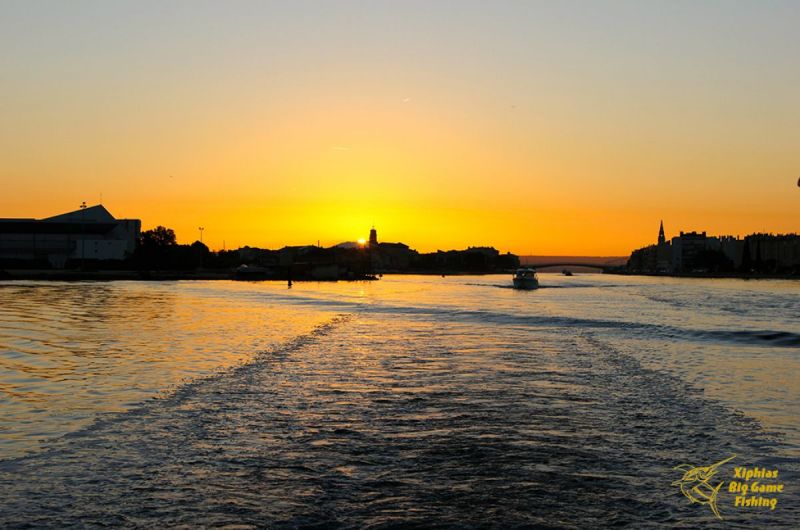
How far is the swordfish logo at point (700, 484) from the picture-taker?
12.7m

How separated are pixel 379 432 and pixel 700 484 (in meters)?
7.43

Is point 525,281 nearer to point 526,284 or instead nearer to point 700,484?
point 526,284

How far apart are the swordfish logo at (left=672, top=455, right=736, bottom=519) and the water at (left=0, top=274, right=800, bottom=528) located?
0.66ft

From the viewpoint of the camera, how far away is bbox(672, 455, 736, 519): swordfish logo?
499 inches

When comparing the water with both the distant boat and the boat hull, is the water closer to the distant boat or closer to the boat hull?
the boat hull

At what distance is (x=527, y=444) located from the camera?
55.1 feet

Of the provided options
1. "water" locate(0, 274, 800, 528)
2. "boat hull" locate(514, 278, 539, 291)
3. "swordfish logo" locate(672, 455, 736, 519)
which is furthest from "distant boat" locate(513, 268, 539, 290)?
"swordfish logo" locate(672, 455, 736, 519)

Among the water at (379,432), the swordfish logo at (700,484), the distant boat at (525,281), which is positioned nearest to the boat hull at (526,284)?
the distant boat at (525,281)

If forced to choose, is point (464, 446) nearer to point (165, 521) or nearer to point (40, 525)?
point (165, 521)

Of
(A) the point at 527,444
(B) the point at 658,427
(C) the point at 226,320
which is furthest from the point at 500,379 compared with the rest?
(C) the point at 226,320

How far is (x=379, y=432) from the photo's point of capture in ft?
59.0

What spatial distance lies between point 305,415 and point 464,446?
555 centimetres

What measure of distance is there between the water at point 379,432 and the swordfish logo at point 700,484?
20 cm

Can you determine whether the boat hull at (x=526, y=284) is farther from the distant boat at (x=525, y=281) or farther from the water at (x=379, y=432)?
the water at (x=379, y=432)
